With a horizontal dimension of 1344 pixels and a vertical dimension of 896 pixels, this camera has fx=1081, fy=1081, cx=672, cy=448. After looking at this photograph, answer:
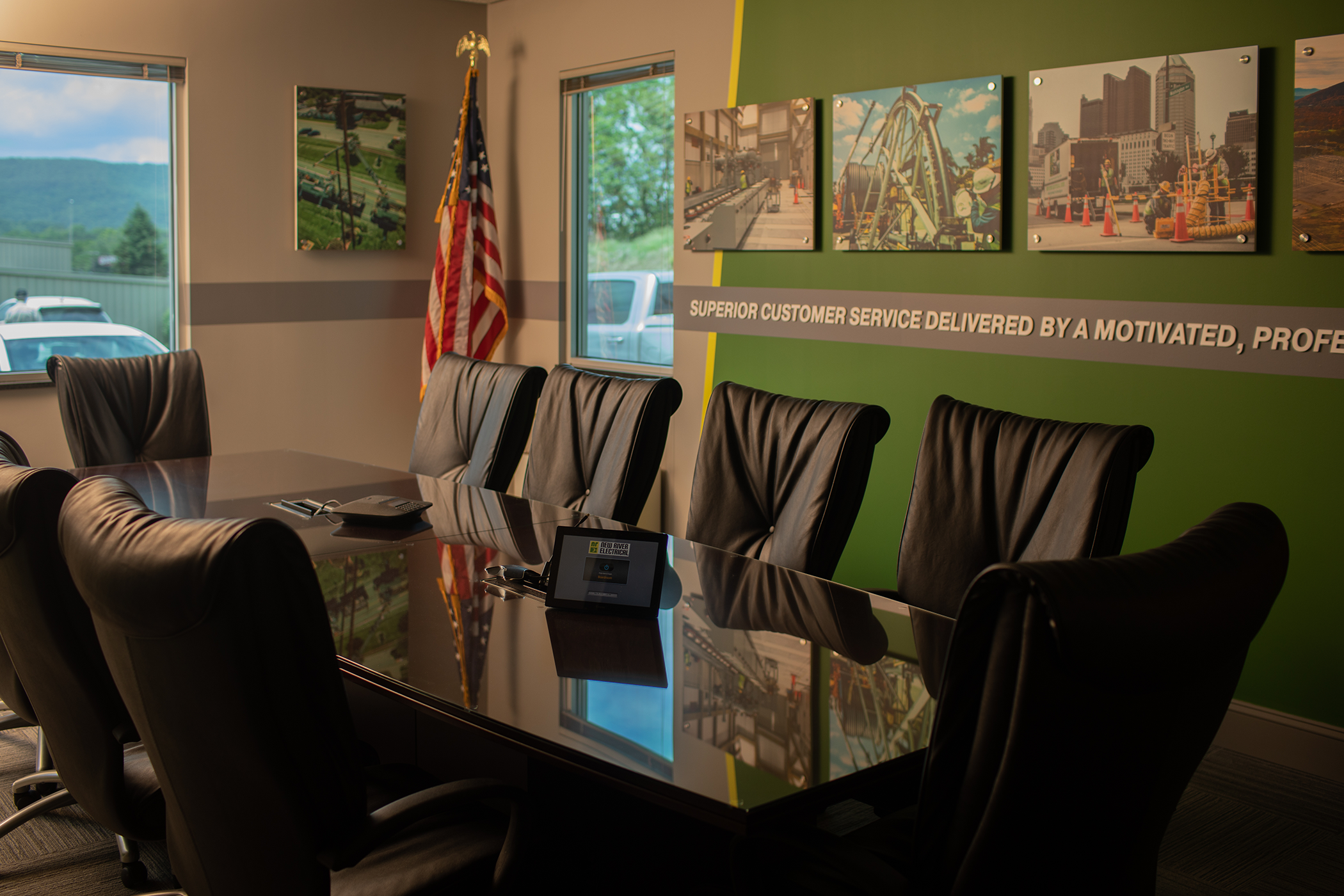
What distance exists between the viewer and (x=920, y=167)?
4.09 m

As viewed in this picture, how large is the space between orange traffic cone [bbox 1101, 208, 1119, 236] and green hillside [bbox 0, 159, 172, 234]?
4464 millimetres

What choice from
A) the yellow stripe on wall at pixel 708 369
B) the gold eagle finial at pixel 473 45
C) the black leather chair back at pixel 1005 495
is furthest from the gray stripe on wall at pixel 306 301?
the black leather chair back at pixel 1005 495

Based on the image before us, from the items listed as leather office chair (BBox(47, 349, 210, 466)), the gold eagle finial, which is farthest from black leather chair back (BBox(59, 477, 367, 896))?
the gold eagle finial

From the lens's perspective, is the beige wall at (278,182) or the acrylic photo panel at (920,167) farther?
the beige wall at (278,182)

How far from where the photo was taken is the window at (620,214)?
17.9ft

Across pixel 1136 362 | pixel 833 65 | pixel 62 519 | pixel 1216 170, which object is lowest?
pixel 62 519

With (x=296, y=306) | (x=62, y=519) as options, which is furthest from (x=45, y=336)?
(x=62, y=519)

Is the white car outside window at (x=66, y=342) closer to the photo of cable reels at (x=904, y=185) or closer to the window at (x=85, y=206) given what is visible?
the window at (x=85, y=206)

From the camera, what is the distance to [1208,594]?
121 cm

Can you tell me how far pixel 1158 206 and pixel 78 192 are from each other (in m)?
4.82

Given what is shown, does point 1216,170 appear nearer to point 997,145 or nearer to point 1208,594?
point 997,145

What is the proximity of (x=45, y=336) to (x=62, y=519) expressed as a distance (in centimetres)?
419

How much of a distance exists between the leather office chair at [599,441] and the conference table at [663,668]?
0.88 feet

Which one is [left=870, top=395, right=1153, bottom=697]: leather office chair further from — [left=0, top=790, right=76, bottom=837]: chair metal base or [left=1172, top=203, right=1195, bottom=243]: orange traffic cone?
[left=0, top=790, right=76, bottom=837]: chair metal base
